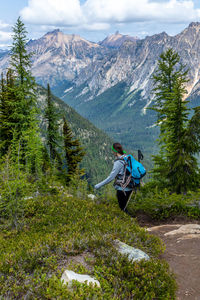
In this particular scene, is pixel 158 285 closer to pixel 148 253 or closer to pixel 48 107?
pixel 148 253

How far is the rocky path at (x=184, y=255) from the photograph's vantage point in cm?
504

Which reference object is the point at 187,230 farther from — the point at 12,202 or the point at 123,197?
the point at 12,202

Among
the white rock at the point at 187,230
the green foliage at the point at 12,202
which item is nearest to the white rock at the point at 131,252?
the white rock at the point at 187,230

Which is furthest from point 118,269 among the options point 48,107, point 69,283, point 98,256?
point 48,107

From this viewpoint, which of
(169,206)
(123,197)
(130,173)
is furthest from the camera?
(169,206)

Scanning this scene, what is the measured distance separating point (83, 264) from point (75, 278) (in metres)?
0.73

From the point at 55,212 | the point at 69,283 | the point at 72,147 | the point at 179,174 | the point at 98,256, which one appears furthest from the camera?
the point at 72,147

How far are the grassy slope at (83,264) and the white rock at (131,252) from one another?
0.62 ft

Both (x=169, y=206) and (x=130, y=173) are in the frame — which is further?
(x=169, y=206)

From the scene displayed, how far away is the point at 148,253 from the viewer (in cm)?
610

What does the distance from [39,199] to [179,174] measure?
27.9 feet

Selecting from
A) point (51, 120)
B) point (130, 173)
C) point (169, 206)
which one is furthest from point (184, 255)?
point (51, 120)

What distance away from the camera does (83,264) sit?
16.1 ft

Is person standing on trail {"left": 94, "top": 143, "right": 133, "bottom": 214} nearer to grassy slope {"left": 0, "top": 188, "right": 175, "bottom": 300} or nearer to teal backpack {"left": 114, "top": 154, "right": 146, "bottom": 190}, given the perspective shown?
teal backpack {"left": 114, "top": 154, "right": 146, "bottom": 190}
